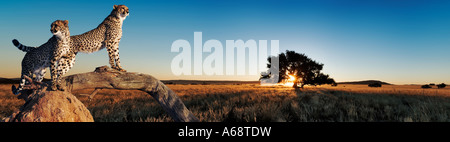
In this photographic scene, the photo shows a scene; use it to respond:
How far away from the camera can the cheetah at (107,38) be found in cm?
393

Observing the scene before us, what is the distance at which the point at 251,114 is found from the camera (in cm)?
710

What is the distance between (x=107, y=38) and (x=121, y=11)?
61 cm

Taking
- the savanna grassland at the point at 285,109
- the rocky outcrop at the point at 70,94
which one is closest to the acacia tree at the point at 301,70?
the savanna grassland at the point at 285,109

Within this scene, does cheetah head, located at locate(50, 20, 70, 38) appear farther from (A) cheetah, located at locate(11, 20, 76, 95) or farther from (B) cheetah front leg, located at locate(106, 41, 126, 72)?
(B) cheetah front leg, located at locate(106, 41, 126, 72)

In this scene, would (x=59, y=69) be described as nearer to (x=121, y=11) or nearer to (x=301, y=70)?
(x=121, y=11)

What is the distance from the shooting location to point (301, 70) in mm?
37094

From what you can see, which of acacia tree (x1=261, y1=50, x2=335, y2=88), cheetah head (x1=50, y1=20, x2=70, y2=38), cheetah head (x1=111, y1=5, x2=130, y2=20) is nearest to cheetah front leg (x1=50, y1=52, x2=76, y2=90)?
cheetah head (x1=50, y1=20, x2=70, y2=38)

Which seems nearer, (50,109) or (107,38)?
(50,109)

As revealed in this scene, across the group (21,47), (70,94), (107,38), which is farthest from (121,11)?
(21,47)

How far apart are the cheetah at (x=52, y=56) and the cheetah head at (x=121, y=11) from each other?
0.90m
